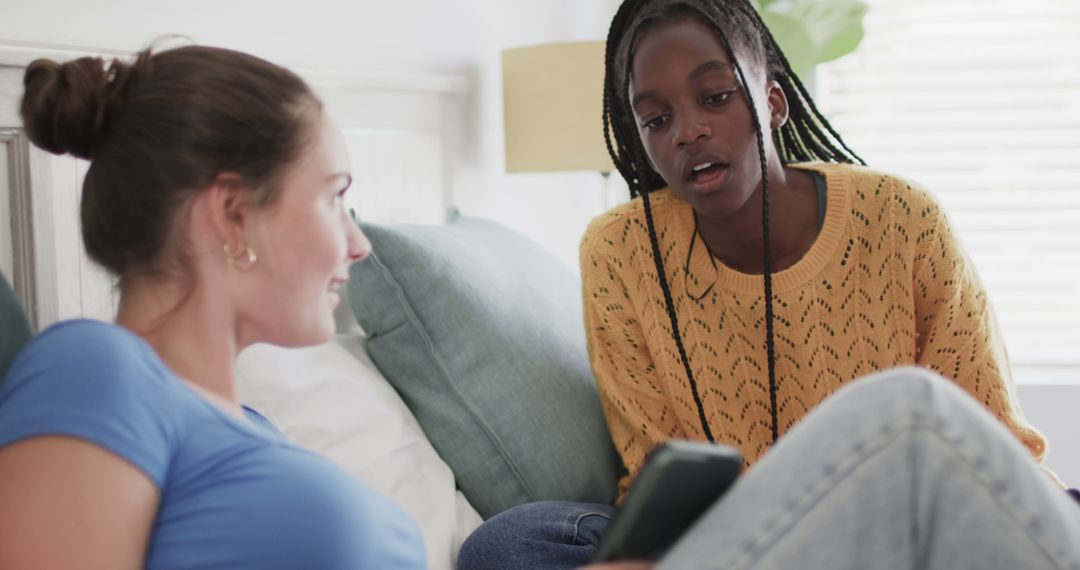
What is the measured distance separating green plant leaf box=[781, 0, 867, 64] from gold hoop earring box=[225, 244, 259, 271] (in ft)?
6.84

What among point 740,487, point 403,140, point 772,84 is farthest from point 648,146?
point 740,487

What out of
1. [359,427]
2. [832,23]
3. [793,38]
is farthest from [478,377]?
[832,23]

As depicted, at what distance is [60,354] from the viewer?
84 cm

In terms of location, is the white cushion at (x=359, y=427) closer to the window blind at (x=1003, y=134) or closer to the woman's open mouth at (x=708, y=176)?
the woman's open mouth at (x=708, y=176)

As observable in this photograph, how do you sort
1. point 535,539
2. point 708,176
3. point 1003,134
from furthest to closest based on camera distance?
1. point 1003,134
2. point 708,176
3. point 535,539

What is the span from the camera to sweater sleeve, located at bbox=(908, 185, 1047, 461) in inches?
59.7

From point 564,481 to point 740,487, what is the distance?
2.40 ft

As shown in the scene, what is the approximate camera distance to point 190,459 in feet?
2.93

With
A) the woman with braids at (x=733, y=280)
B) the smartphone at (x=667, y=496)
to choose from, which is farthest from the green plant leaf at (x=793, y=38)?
the smartphone at (x=667, y=496)

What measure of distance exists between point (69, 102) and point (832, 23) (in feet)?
7.21

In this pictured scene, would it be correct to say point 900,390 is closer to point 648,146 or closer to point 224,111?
point 224,111

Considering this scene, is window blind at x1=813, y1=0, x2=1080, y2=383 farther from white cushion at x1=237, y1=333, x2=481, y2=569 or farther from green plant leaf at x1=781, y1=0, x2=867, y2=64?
white cushion at x1=237, y1=333, x2=481, y2=569

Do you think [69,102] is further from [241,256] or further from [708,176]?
[708,176]

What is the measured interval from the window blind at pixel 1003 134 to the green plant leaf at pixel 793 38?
460 mm
